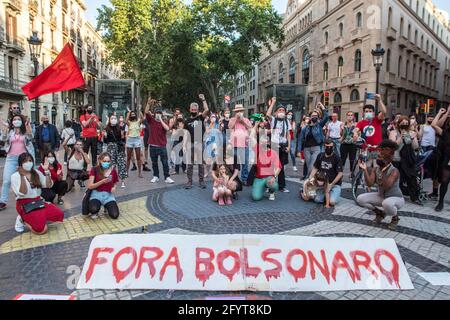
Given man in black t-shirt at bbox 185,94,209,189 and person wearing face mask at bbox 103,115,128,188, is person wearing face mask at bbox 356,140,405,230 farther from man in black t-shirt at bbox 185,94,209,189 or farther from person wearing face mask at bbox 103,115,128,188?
person wearing face mask at bbox 103,115,128,188

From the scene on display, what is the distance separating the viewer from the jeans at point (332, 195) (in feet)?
20.9

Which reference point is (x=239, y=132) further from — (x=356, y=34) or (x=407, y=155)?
(x=356, y=34)

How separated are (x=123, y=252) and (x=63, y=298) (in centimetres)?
66

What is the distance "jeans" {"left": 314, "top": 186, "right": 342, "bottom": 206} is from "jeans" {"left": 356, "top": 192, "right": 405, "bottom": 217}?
99cm

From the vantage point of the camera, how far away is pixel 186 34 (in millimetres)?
32094

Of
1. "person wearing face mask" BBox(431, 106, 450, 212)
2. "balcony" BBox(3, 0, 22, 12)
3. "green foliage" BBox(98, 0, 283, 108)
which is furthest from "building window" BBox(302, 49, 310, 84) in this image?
"person wearing face mask" BBox(431, 106, 450, 212)

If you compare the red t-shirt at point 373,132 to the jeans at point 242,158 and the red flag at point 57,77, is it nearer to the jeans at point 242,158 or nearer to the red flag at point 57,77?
the jeans at point 242,158

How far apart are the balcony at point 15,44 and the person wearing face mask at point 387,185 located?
→ 103 ft

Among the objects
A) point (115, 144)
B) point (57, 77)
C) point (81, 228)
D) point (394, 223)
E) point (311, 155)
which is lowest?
point (81, 228)

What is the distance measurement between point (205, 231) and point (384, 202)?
2.74 meters

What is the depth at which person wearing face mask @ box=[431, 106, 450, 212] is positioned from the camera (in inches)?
239

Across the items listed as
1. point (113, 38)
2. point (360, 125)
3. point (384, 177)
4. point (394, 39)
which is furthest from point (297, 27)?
point (384, 177)

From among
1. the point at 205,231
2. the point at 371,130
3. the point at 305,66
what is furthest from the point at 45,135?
the point at 305,66
